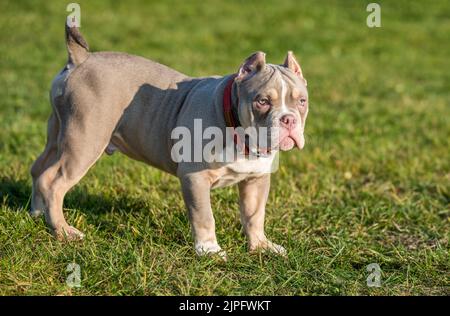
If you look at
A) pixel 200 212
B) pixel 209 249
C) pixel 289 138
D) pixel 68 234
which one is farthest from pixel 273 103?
pixel 68 234

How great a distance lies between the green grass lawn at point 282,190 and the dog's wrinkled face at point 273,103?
837mm

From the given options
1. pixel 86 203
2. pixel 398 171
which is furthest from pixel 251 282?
pixel 398 171

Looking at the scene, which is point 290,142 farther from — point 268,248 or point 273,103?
point 268,248

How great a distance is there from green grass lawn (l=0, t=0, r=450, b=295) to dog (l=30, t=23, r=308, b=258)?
10.6 inches

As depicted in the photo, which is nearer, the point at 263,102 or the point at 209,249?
the point at 263,102

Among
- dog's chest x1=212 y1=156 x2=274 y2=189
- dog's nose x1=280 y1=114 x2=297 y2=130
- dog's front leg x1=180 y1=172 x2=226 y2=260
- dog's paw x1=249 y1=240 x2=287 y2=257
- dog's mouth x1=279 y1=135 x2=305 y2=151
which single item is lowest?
dog's paw x1=249 y1=240 x2=287 y2=257

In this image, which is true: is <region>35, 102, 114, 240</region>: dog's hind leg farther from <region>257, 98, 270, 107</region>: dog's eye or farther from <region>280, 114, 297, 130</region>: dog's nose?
<region>280, 114, 297, 130</region>: dog's nose

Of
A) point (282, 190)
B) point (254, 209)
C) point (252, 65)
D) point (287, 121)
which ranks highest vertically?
point (252, 65)

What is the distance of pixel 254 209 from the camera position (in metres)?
4.88

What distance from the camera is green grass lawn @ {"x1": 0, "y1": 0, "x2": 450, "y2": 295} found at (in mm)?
4297

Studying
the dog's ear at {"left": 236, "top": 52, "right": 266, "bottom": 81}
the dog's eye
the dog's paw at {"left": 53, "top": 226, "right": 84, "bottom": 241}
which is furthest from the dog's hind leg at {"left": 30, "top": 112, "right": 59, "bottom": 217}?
the dog's eye

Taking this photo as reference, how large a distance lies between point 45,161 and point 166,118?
41.9 inches
